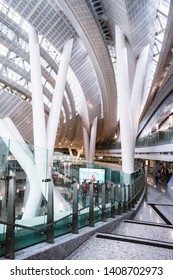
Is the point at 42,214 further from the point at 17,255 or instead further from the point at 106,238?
the point at 106,238

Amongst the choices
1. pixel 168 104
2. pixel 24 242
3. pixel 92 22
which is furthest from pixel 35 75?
pixel 168 104

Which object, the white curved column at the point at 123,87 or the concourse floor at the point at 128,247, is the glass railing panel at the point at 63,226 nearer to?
the concourse floor at the point at 128,247

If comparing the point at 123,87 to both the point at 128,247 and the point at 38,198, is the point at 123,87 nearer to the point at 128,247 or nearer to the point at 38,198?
the point at 128,247

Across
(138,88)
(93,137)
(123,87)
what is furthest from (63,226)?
(93,137)

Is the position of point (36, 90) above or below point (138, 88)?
below

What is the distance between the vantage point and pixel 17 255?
3.38 m

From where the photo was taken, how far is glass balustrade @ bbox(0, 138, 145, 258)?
3455 mm

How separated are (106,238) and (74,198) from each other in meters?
1.03

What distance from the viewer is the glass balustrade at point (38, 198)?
3455 millimetres

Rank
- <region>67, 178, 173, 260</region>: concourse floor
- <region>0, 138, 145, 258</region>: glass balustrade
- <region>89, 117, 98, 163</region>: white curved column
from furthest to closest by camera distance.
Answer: <region>89, 117, 98, 163</region>: white curved column < <region>67, 178, 173, 260</region>: concourse floor < <region>0, 138, 145, 258</region>: glass balustrade

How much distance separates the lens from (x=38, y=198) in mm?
4504

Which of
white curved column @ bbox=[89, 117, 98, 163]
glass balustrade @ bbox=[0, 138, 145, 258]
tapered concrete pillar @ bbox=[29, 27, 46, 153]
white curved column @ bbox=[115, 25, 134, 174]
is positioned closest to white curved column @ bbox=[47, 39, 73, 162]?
tapered concrete pillar @ bbox=[29, 27, 46, 153]

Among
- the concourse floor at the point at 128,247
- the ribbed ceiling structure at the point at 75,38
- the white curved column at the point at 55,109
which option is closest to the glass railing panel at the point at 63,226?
the concourse floor at the point at 128,247

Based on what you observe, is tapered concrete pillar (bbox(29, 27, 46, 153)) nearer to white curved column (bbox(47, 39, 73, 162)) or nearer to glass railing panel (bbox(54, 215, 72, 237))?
white curved column (bbox(47, 39, 73, 162))
